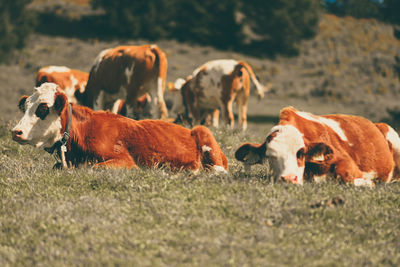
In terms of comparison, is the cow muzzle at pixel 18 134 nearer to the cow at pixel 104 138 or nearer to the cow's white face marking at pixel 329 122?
the cow at pixel 104 138

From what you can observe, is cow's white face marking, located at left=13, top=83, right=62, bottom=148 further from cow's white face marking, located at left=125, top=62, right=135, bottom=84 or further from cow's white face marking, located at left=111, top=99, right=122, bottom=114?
cow's white face marking, located at left=111, top=99, right=122, bottom=114

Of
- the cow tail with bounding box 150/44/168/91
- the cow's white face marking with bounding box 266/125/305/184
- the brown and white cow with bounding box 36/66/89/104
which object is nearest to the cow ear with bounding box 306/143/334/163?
the cow's white face marking with bounding box 266/125/305/184

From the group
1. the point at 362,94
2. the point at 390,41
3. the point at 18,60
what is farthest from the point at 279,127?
the point at 390,41

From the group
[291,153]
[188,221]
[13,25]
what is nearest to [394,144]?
[291,153]

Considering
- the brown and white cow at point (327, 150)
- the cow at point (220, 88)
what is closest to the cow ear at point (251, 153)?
the brown and white cow at point (327, 150)

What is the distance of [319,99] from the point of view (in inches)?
1296

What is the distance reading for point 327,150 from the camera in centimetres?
548

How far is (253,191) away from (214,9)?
4070 cm

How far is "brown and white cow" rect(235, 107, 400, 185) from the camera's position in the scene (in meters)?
5.37

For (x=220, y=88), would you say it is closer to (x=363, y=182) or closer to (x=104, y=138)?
(x=104, y=138)

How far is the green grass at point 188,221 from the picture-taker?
3.96 meters

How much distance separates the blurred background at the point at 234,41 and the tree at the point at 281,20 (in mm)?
92

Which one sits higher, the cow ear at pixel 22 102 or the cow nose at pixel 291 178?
the cow ear at pixel 22 102

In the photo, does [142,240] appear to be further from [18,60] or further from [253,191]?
[18,60]
